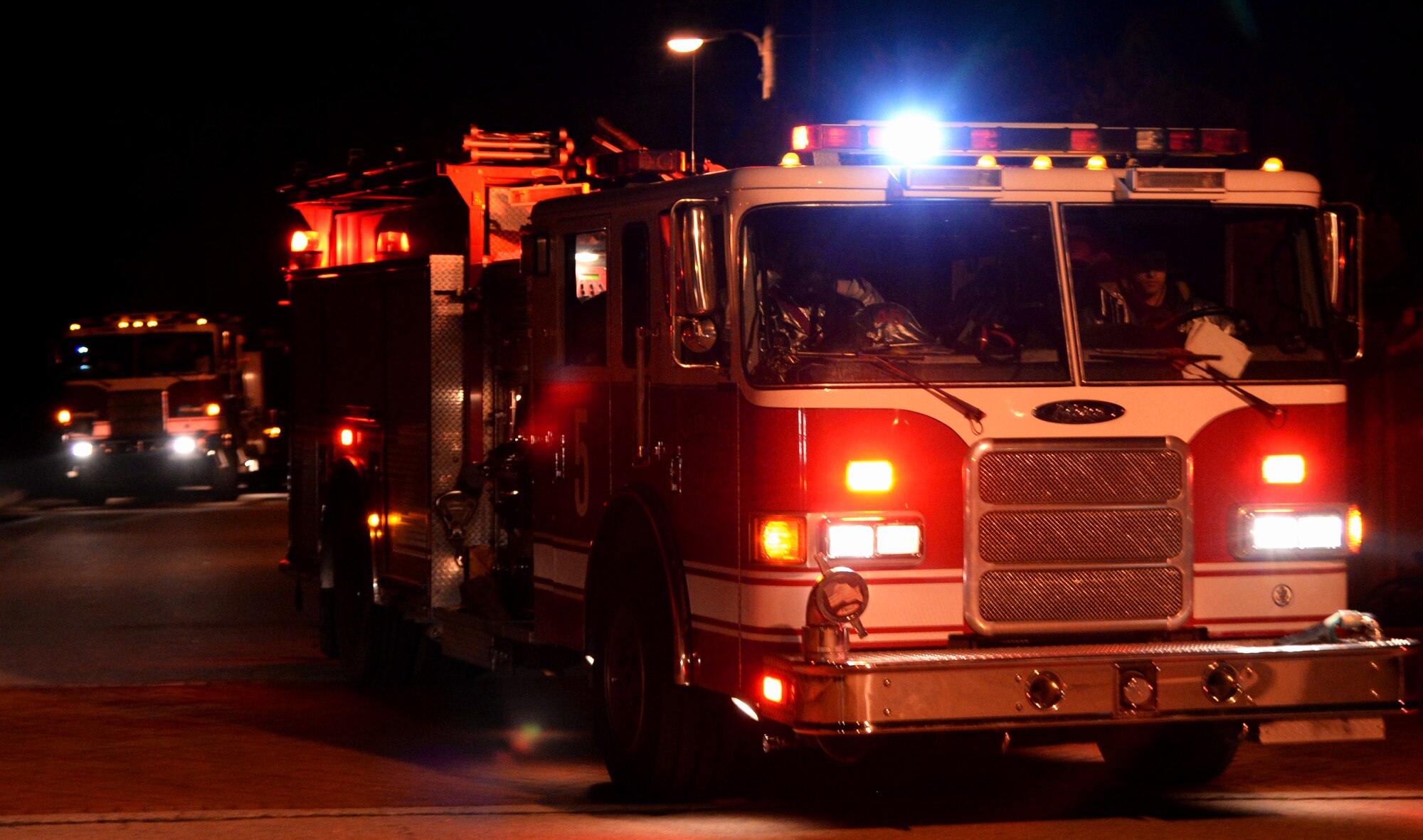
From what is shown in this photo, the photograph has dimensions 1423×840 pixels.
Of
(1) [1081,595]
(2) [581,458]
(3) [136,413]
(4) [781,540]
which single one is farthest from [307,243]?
(3) [136,413]

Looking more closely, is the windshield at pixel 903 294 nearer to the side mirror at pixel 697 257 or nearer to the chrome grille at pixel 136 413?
the side mirror at pixel 697 257

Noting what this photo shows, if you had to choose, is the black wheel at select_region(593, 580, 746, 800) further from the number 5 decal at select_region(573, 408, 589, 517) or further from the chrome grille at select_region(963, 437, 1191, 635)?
the chrome grille at select_region(963, 437, 1191, 635)

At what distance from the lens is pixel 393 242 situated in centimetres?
1221

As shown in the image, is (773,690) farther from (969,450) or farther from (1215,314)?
(1215,314)

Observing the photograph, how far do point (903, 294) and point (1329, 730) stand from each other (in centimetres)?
223

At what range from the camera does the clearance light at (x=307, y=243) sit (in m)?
13.0

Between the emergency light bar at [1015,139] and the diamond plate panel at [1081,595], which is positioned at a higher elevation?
the emergency light bar at [1015,139]

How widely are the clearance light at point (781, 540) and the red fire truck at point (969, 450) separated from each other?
1 cm

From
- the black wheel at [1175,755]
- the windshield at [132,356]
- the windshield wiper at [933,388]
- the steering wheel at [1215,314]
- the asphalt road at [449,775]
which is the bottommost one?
the asphalt road at [449,775]

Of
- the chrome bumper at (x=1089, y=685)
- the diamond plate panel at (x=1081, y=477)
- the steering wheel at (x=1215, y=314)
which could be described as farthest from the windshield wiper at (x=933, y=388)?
the steering wheel at (x=1215, y=314)

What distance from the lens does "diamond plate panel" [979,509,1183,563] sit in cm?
723

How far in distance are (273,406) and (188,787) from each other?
90.5 ft

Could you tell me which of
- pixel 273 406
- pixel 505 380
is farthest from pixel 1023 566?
pixel 273 406

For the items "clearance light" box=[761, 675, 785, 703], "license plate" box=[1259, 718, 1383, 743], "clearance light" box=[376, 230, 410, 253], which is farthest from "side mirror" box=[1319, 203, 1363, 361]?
"clearance light" box=[376, 230, 410, 253]
